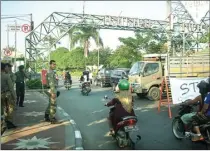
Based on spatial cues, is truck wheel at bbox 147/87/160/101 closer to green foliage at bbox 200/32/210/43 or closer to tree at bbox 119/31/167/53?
tree at bbox 119/31/167/53

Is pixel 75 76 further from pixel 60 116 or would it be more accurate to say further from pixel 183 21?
pixel 60 116

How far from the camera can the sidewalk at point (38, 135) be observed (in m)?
5.64

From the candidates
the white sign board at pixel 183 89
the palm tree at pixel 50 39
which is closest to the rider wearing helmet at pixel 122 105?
the white sign board at pixel 183 89

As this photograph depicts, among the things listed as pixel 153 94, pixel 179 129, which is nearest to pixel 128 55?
pixel 153 94

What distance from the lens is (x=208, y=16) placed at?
86.4ft

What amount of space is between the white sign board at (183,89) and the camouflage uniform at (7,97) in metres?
4.25

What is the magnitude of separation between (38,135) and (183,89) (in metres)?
4.25

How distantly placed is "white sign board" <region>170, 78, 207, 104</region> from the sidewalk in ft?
9.95

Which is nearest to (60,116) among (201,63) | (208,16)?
(201,63)

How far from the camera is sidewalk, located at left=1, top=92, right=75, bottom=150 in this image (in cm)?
564

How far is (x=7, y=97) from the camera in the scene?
7.01m

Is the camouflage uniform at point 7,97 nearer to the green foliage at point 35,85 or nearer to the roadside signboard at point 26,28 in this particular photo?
the green foliage at point 35,85

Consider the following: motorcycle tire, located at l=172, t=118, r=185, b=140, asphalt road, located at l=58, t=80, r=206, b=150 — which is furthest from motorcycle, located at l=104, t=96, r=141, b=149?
motorcycle tire, located at l=172, t=118, r=185, b=140

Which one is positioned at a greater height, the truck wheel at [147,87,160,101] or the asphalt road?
the truck wheel at [147,87,160,101]
